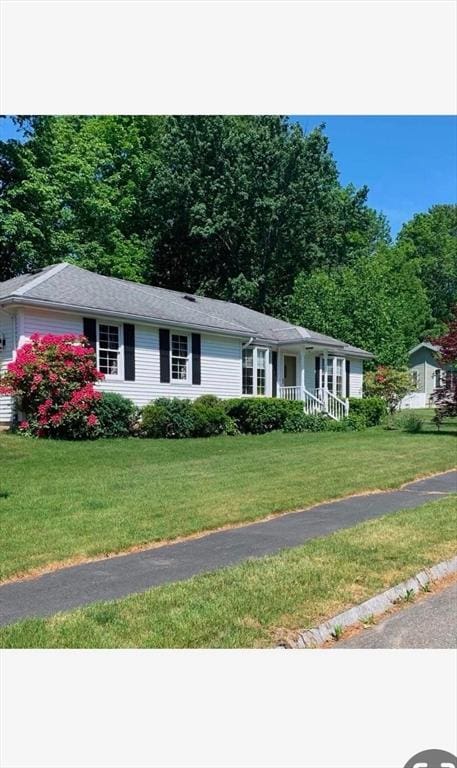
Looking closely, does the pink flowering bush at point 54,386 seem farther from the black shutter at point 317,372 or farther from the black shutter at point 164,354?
the black shutter at point 317,372

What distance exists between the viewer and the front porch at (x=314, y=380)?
2364 centimetres

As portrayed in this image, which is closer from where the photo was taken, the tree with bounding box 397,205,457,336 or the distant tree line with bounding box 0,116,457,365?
the distant tree line with bounding box 0,116,457,365

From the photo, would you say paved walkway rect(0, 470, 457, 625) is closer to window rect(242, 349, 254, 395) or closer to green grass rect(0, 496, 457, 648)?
green grass rect(0, 496, 457, 648)

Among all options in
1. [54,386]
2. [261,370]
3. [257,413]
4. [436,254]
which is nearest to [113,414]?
[54,386]

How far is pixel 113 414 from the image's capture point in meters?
16.7

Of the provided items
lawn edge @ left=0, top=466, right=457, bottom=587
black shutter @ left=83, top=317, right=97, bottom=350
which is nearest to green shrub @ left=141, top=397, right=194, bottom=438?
black shutter @ left=83, top=317, right=97, bottom=350

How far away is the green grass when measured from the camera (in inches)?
161

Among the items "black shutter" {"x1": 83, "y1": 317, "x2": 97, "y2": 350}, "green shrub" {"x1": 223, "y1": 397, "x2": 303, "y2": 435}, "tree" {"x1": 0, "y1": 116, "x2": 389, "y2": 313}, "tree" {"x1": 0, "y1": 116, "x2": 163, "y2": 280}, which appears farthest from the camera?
"tree" {"x1": 0, "y1": 116, "x2": 389, "y2": 313}

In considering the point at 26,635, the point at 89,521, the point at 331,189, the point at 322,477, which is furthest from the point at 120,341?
the point at 331,189

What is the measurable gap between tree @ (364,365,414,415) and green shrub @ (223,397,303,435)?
759 cm

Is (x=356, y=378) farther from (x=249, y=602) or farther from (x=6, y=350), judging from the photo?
(x=249, y=602)

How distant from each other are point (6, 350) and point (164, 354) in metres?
4.88

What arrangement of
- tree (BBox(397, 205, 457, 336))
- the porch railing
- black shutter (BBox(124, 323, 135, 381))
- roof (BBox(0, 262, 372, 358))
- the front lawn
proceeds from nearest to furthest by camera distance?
the front lawn, roof (BBox(0, 262, 372, 358)), black shutter (BBox(124, 323, 135, 381)), the porch railing, tree (BBox(397, 205, 457, 336))
